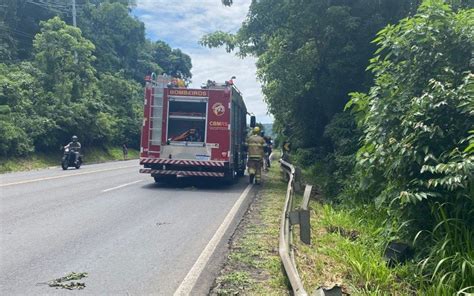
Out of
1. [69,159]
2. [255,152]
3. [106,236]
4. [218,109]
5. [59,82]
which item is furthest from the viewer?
[59,82]

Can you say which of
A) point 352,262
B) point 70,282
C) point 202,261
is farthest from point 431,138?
point 70,282

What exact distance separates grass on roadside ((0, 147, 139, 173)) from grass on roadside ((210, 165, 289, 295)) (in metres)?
16.9

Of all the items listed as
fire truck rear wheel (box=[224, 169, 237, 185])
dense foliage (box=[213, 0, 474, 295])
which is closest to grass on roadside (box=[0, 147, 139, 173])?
fire truck rear wheel (box=[224, 169, 237, 185])

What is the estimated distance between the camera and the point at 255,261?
19.7ft

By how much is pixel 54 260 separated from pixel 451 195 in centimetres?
506

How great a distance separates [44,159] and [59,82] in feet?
20.8

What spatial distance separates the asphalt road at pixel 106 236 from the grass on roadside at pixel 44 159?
1091 centimetres

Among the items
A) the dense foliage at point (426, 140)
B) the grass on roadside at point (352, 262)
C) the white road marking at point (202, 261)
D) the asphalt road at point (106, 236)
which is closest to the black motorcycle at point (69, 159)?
the asphalt road at point (106, 236)

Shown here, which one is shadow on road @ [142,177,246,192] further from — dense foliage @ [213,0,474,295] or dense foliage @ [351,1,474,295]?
dense foliage @ [351,1,474,295]

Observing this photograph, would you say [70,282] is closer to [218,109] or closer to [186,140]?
[186,140]

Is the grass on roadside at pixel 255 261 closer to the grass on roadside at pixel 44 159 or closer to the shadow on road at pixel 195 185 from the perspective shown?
the shadow on road at pixel 195 185

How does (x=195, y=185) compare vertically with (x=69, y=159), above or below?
below

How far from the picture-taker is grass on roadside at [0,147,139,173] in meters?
22.9

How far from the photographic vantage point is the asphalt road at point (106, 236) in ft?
17.2
